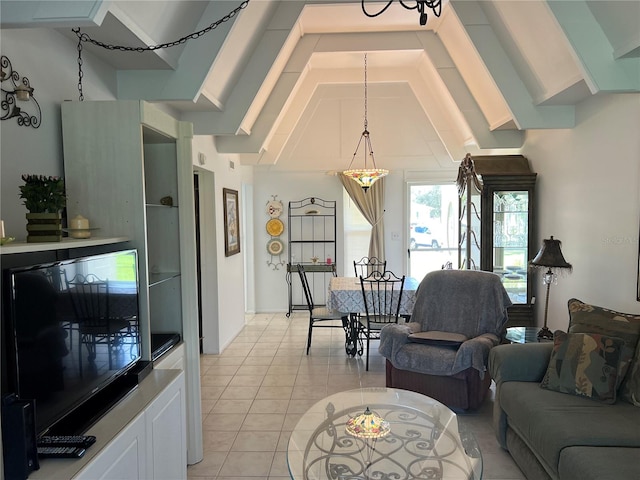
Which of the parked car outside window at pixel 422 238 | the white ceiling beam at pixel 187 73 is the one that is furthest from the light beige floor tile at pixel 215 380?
the parked car outside window at pixel 422 238

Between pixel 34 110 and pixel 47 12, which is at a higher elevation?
pixel 47 12

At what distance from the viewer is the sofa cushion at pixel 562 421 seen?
216cm

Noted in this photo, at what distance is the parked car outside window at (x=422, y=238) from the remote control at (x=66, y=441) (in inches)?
238

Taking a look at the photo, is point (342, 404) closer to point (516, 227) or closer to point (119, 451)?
point (119, 451)

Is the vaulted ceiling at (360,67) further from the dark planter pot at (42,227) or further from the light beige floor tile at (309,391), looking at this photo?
the light beige floor tile at (309,391)

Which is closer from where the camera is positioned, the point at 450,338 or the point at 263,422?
the point at 263,422

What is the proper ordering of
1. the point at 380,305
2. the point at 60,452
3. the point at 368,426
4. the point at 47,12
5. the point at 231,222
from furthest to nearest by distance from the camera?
the point at 231,222
the point at 380,305
the point at 368,426
the point at 47,12
the point at 60,452

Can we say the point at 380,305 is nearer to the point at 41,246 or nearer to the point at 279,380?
the point at 279,380

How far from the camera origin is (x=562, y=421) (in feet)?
7.55

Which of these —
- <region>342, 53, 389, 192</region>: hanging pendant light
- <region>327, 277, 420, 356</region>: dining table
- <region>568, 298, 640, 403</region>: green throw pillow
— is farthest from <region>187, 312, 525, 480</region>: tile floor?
<region>342, 53, 389, 192</region>: hanging pendant light

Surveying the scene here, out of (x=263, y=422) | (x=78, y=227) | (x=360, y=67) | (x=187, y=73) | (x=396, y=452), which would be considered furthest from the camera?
(x=360, y=67)

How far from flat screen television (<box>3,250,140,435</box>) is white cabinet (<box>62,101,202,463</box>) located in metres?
0.21

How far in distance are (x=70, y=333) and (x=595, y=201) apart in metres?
3.67

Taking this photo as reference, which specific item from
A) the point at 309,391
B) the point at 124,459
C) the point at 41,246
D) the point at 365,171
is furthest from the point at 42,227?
the point at 365,171
